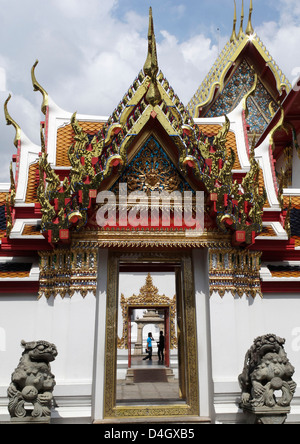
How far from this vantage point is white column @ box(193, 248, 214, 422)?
18.4ft

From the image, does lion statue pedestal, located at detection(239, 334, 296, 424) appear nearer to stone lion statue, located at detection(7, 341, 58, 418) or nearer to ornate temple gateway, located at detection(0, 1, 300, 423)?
ornate temple gateway, located at detection(0, 1, 300, 423)

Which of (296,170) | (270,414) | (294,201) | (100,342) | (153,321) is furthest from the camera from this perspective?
(153,321)

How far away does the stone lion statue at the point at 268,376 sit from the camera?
480 centimetres

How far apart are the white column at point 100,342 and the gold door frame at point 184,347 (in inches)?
2.1

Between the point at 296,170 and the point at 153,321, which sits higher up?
the point at 296,170

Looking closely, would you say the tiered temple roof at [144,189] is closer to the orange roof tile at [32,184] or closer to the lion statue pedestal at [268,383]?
the orange roof tile at [32,184]

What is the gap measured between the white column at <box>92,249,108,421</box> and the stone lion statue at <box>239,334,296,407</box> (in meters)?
1.76

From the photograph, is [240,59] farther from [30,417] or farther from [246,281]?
[30,417]

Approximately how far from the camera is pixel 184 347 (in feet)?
20.0

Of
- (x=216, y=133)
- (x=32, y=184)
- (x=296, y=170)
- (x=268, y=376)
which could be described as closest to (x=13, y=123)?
(x=32, y=184)

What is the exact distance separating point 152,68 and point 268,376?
3.83 m

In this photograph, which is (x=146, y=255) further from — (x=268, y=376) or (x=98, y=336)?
(x=268, y=376)

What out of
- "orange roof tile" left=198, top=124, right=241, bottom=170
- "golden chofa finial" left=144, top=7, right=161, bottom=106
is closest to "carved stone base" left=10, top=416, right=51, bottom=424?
"golden chofa finial" left=144, top=7, right=161, bottom=106
